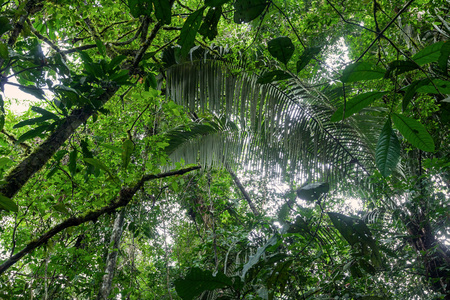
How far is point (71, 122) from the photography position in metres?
1.51

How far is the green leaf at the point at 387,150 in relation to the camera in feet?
1.87

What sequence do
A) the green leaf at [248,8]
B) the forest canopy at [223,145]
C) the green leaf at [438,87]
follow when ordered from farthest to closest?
the forest canopy at [223,145] → the green leaf at [248,8] → the green leaf at [438,87]

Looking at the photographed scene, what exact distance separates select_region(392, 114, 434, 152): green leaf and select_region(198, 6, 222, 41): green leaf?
46 centimetres

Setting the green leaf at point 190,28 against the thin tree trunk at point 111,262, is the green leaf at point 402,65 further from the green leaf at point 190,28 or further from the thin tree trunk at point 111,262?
the thin tree trunk at point 111,262

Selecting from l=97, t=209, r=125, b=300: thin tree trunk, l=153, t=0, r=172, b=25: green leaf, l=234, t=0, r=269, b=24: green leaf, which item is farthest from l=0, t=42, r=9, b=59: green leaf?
l=97, t=209, r=125, b=300: thin tree trunk

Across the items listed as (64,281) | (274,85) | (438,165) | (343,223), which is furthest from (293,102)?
(64,281)

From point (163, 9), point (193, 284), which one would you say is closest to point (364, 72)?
point (163, 9)

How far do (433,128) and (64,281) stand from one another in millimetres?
3412

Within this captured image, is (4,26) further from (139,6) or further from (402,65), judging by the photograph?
(402,65)

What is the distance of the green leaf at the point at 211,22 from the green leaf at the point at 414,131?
459 millimetres

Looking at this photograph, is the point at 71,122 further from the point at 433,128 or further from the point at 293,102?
the point at 433,128

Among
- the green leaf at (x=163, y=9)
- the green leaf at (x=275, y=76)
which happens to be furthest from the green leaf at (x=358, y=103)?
the green leaf at (x=163, y=9)

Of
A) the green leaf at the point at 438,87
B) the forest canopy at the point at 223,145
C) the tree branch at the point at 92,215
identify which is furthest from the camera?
the tree branch at the point at 92,215

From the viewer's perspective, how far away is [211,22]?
71 cm
